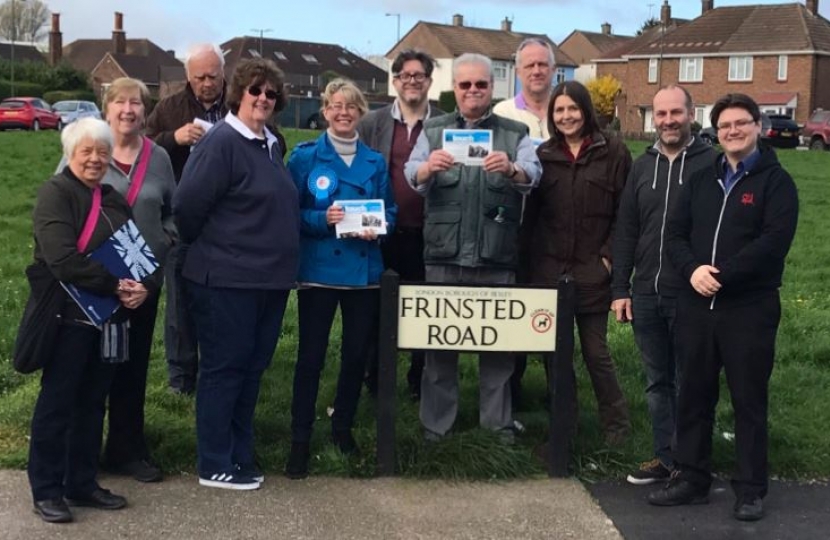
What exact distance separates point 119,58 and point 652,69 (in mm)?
44856

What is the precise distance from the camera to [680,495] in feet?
17.2

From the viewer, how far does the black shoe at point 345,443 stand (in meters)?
5.73

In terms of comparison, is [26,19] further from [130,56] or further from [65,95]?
[65,95]

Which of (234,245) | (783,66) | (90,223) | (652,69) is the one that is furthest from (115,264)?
(652,69)

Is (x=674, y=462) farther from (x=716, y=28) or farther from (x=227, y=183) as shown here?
(x=716, y=28)

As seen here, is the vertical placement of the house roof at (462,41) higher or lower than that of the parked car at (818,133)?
higher

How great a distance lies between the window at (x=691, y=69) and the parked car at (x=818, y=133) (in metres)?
26.9

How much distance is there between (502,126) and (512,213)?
49cm

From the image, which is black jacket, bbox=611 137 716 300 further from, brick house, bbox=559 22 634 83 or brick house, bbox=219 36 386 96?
brick house, bbox=559 22 634 83

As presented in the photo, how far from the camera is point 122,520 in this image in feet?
15.9

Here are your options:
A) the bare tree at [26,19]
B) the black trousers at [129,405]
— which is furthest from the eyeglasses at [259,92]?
the bare tree at [26,19]

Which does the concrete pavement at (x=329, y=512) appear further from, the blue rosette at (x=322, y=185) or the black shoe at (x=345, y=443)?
the blue rosette at (x=322, y=185)

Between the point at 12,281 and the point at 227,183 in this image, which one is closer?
the point at 227,183

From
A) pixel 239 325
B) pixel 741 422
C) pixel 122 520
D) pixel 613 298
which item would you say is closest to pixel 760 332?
pixel 741 422
